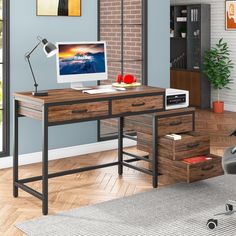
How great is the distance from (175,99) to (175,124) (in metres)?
0.23

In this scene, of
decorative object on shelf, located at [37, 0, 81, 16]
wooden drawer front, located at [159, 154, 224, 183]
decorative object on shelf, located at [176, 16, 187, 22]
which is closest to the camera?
wooden drawer front, located at [159, 154, 224, 183]

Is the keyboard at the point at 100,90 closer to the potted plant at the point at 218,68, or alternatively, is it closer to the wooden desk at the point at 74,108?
the wooden desk at the point at 74,108

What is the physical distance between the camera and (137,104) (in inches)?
186

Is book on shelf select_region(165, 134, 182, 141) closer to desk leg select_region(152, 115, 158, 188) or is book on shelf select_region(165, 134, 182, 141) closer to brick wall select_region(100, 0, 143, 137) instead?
desk leg select_region(152, 115, 158, 188)

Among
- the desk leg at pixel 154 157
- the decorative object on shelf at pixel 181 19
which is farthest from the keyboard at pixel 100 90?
the decorative object on shelf at pixel 181 19

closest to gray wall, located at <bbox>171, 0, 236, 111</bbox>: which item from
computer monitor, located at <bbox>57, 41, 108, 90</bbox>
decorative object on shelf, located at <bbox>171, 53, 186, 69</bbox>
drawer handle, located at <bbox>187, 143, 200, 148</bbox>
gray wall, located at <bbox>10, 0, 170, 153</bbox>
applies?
decorative object on shelf, located at <bbox>171, 53, 186, 69</bbox>

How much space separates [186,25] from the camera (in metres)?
9.75

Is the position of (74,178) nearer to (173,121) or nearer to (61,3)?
(173,121)

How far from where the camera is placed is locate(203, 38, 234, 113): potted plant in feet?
29.7

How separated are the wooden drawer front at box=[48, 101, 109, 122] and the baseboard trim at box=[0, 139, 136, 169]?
4.94 feet

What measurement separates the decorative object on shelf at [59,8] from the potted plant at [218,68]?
3.79 metres

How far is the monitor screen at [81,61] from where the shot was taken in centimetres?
479

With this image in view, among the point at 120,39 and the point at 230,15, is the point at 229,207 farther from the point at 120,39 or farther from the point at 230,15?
the point at 230,15

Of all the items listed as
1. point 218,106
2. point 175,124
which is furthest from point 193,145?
point 218,106
